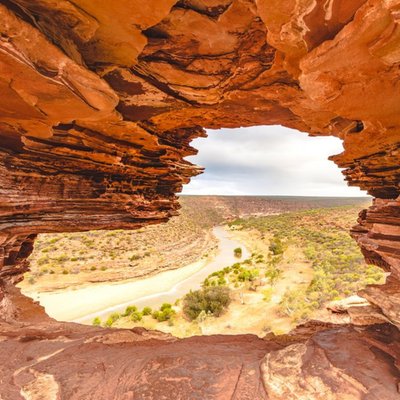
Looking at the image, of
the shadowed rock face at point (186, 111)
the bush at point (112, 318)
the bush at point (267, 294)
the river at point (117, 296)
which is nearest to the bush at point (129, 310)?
the bush at point (112, 318)

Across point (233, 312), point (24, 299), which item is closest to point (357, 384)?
point (24, 299)

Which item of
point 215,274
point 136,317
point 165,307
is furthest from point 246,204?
point 136,317

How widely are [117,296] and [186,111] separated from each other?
2044cm

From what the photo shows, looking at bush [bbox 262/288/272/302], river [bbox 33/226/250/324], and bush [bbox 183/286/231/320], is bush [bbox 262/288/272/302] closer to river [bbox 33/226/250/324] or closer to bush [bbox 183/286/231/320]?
bush [bbox 183/286/231/320]

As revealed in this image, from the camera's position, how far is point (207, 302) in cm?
2012

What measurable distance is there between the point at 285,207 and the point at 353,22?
393 ft

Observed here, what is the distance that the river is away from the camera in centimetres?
2005

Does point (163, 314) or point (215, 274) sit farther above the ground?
point (215, 274)

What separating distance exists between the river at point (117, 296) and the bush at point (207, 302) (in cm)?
314

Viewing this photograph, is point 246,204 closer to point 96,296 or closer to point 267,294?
point 267,294

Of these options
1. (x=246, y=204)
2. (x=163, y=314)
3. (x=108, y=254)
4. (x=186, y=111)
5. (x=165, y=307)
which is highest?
(x=246, y=204)

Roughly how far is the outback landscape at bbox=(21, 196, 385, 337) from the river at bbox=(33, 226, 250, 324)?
574 mm

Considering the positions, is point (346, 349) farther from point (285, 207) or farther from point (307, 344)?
point (285, 207)

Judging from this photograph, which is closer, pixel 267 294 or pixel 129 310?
pixel 129 310
